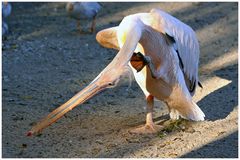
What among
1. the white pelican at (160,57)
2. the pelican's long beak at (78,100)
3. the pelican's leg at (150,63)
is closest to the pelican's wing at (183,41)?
the white pelican at (160,57)

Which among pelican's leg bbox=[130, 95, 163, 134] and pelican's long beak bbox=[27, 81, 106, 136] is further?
Answer: pelican's leg bbox=[130, 95, 163, 134]

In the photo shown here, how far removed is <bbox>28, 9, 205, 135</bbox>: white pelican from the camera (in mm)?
3811

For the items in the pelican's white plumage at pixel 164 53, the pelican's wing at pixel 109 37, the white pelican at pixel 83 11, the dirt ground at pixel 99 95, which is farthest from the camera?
the white pelican at pixel 83 11

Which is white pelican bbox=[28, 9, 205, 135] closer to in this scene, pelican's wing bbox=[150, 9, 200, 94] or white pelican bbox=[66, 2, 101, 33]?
pelican's wing bbox=[150, 9, 200, 94]

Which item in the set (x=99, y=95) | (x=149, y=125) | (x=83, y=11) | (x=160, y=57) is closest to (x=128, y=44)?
(x=160, y=57)

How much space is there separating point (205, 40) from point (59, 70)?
1.84m

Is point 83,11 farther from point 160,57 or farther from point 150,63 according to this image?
point 150,63

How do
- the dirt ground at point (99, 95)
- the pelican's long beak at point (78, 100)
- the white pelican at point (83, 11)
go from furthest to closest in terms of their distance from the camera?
the white pelican at point (83, 11)
the dirt ground at point (99, 95)
the pelican's long beak at point (78, 100)

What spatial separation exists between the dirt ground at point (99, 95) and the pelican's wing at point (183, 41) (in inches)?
15.2

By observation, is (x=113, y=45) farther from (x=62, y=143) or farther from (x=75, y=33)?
(x=75, y=33)

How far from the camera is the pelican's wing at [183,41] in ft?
13.4

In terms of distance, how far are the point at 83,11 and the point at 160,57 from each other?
10.2ft

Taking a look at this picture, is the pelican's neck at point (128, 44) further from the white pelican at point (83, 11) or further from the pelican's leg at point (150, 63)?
the white pelican at point (83, 11)

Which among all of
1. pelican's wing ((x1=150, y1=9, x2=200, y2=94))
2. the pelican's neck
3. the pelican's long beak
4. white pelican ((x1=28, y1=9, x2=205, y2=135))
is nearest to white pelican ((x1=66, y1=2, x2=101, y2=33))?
white pelican ((x1=28, y1=9, x2=205, y2=135))
